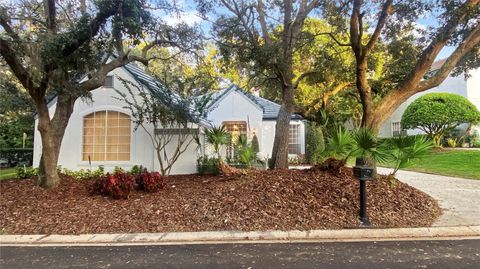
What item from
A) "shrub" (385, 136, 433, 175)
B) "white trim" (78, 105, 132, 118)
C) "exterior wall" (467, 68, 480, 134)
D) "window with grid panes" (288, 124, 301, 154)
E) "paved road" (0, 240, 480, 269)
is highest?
"exterior wall" (467, 68, 480, 134)

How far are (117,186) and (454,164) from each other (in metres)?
15.8

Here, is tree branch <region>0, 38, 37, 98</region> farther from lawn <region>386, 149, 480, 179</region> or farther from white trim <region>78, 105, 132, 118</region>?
lawn <region>386, 149, 480, 179</region>

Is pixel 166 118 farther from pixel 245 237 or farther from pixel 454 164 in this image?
pixel 454 164

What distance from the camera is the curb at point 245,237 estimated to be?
626 cm

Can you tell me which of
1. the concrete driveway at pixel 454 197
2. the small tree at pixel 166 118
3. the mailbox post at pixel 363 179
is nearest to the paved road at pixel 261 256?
the mailbox post at pixel 363 179

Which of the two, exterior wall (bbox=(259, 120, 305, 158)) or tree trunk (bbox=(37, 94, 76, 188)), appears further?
exterior wall (bbox=(259, 120, 305, 158))

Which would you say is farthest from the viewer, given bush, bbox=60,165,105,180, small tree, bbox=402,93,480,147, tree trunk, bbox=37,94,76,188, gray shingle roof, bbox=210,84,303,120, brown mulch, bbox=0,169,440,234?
small tree, bbox=402,93,480,147

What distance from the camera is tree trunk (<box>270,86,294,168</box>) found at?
37.8 feet

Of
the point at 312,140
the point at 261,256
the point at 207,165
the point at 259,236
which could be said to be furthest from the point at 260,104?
Result: the point at 261,256

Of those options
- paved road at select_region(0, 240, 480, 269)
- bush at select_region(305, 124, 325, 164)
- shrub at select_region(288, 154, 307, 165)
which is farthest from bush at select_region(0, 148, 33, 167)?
paved road at select_region(0, 240, 480, 269)

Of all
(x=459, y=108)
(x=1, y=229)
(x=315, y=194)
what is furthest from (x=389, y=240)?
(x=459, y=108)

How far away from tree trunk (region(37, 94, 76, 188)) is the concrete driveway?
9.32m

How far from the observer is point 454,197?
Result: 970 cm

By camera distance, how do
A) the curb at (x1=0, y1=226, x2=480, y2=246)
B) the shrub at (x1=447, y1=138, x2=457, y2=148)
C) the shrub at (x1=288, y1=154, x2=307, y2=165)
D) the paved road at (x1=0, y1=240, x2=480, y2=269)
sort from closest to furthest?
the paved road at (x1=0, y1=240, x2=480, y2=269) < the curb at (x1=0, y1=226, x2=480, y2=246) < the shrub at (x1=288, y1=154, x2=307, y2=165) < the shrub at (x1=447, y1=138, x2=457, y2=148)
